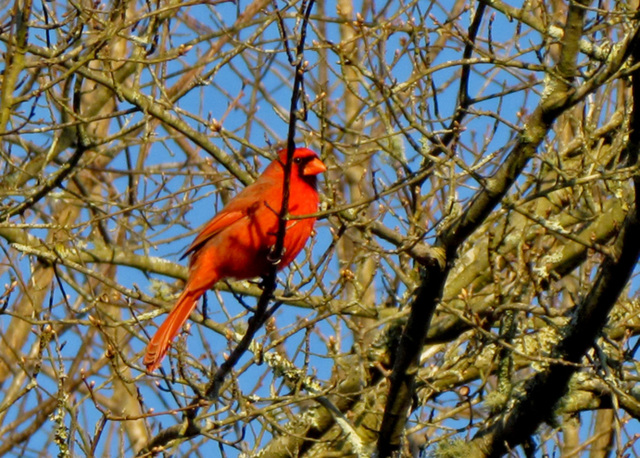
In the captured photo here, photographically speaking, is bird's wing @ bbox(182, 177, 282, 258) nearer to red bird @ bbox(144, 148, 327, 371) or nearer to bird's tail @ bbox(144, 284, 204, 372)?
red bird @ bbox(144, 148, 327, 371)

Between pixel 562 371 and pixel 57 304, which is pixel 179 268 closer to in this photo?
pixel 57 304

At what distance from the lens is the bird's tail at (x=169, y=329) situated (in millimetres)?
4727

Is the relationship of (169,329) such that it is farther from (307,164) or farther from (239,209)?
(307,164)

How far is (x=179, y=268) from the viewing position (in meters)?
6.63

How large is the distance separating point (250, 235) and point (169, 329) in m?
0.66

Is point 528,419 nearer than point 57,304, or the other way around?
point 528,419

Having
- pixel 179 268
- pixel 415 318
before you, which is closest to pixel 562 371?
pixel 415 318

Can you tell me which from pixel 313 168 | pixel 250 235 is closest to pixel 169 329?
pixel 250 235

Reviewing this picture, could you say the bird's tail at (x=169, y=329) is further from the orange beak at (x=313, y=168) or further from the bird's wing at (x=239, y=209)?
the orange beak at (x=313, y=168)

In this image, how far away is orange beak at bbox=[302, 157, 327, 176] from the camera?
5371 mm

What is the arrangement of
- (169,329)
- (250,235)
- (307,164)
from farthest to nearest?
1. (307,164)
2. (250,235)
3. (169,329)

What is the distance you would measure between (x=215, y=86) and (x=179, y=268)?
112 inches

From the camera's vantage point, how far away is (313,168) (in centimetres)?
538

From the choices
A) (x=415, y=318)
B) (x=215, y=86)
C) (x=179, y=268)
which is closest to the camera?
(x=415, y=318)
